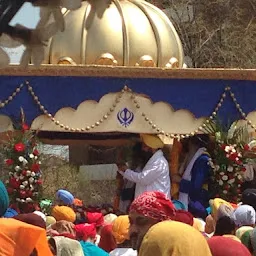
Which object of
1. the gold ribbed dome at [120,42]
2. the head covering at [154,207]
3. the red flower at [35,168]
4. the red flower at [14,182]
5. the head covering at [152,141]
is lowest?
the red flower at [14,182]

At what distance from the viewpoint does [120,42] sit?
12078mm

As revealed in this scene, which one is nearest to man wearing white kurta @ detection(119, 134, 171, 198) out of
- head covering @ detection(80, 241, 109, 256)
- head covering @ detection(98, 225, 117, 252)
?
head covering @ detection(98, 225, 117, 252)

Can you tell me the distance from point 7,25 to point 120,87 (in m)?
8.73

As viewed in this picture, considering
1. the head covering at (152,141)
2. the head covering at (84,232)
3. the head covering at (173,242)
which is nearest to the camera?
the head covering at (173,242)

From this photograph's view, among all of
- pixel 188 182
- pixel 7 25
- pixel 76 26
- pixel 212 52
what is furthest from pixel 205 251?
pixel 212 52

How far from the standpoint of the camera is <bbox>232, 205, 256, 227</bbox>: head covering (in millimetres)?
6660

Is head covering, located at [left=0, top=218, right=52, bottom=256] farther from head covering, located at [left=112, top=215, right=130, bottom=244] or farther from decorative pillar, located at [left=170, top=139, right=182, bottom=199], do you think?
decorative pillar, located at [left=170, top=139, right=182, bottom=199]

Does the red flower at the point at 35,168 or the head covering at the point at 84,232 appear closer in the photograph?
the head covering at the point at 84,232

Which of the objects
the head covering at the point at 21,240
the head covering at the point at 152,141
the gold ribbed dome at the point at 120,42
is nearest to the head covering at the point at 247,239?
the head covering at the point at 21,240

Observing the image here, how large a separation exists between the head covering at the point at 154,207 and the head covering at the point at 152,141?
6439 millimetres

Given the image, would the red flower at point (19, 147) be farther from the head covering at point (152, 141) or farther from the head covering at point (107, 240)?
the head covering at point (107, 240)

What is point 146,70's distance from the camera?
445 inches

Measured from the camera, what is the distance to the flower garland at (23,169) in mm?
10680

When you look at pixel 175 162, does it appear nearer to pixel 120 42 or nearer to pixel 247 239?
pixel 120 42
